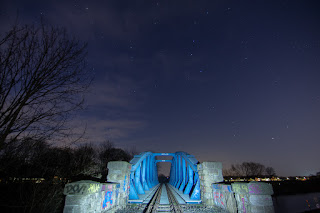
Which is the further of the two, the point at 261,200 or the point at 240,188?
the point at 240,188

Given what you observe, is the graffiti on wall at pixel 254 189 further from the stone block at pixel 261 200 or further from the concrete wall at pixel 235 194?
the stone block at pixel 261 200

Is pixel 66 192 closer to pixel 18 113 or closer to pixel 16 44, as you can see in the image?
pixel 18 113

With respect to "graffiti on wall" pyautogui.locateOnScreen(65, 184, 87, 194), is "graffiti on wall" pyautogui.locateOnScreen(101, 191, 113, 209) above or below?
below

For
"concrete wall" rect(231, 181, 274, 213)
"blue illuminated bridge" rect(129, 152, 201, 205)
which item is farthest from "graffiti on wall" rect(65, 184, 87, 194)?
"blue illuminated bridge" rect(129, 152, 201, 205)

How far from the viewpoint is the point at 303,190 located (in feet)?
161

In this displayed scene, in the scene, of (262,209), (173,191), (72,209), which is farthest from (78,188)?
(173,191)

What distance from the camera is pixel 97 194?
493 centimetres

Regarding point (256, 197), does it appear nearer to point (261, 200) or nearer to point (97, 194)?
point (261, 200)

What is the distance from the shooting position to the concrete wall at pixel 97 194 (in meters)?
4.01

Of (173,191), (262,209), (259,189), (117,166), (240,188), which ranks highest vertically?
(117,166)

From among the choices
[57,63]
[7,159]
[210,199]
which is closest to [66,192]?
[7,159]

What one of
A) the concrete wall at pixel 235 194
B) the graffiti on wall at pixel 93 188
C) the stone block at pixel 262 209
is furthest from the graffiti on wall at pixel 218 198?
the graffiti on wall at pixel 93 188

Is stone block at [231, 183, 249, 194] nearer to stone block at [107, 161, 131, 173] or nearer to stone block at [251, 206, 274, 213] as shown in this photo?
stone block at [251, 206, 274, 213]

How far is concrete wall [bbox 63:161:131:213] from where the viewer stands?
13.1 ft
